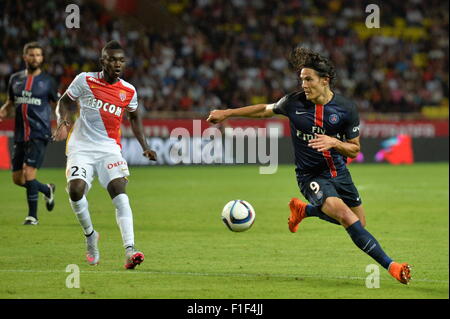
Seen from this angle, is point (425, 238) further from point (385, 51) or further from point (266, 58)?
point (385, 51)

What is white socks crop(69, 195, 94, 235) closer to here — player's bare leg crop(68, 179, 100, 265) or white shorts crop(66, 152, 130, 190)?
player's bare leg crop(68, 179, 100, 265)

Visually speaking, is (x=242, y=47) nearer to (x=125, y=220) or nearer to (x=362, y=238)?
(x=125, y=220)

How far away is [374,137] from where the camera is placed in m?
27.6

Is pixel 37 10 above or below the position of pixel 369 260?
above

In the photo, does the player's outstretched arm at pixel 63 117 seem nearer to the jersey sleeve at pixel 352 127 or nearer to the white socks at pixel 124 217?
the white socks at pixel 124 217

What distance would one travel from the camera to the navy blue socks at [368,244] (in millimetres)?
7973

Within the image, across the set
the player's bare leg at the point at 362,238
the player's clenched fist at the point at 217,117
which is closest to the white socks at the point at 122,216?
the player's clenched fist at the point at 217,117

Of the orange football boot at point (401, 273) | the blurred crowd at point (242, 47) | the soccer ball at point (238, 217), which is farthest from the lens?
the blurred crowd at point (242, 47)

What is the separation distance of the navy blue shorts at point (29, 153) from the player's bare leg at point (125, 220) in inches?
161

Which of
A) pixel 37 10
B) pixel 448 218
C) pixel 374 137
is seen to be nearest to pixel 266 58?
pixel 374 137

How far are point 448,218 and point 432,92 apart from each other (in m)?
18.8

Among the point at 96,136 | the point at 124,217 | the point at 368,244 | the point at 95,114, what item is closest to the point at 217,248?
the point at 124,217

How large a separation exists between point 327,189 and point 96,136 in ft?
7.87

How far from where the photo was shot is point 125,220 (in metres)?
8.82
